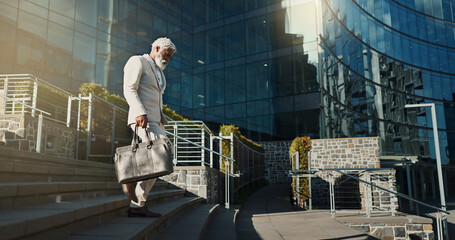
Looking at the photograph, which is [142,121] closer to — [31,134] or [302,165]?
[31,134]

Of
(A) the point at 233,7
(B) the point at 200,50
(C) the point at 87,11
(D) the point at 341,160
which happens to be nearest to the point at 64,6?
(C) the point at 87,11

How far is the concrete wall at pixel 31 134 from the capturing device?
24.5 feet

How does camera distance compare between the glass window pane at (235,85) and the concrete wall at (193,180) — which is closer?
the concrete wall at (193,180)

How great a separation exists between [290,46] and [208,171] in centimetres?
1688

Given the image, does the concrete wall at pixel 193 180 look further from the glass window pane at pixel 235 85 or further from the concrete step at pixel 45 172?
the glass window pane at pixel 235 85

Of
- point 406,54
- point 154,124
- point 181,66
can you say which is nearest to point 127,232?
point 154,124

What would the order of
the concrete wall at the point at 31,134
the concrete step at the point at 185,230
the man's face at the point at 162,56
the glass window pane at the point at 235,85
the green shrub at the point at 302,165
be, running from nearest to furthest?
the concrete step at the point at 185,230 < the man's face at the point at 162,56 < the concrete wall at the point at 31,134 < the green shrub at the point at 302,165 < the glass window pane at the point at 235,85

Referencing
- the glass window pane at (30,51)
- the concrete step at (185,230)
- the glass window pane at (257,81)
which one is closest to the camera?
the concrete step at (185,230)

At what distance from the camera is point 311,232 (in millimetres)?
5836

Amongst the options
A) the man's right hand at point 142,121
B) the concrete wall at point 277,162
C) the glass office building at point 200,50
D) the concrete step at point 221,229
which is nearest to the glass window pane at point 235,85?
the glass office building at point 200,50

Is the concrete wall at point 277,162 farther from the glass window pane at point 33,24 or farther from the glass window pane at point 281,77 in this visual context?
the glass window pane at point 33,24

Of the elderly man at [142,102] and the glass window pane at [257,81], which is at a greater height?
the glass window pane at [257,81]

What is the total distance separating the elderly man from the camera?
3.30 m

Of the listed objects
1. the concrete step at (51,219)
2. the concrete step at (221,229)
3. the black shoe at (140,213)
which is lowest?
the concrete step at (221,229)
